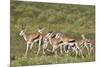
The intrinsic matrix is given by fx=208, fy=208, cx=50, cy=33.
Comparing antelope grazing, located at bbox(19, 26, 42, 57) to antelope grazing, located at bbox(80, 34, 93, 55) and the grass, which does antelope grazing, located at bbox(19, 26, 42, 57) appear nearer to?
the grass

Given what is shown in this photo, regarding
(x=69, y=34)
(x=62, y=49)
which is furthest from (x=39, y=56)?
(x=69, y=34)

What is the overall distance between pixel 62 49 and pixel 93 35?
0.45 metres

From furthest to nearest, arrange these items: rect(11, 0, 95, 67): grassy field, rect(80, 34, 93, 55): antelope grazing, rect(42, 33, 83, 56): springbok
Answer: rect(80, 34, 93, 55): antelope grazing, rect(42, 33, 83, 56): springbok, rect(11, 0, 95, 67): grassy field

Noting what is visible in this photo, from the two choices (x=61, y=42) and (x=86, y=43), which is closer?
(x=61, y=42)

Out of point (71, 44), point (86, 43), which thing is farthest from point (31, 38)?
point (86, 43)

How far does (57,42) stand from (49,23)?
0.77ft

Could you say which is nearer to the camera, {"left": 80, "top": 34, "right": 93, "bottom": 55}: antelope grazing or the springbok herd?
the springbok herd

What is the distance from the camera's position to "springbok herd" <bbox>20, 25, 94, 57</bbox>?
2.27 metres

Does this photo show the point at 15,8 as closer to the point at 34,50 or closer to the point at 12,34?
the point at 12,34

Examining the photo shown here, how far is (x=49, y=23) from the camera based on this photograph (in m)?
2.35

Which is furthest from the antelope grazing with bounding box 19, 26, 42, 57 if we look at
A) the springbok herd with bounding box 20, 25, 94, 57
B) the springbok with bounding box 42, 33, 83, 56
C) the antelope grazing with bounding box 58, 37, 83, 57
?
the antelope grazing with bounding box 58, 37, 83, 57

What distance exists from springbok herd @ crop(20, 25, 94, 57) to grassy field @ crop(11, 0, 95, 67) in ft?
0.14

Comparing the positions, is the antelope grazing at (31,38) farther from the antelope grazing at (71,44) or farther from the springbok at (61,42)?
the antelope grazing at (71,44)

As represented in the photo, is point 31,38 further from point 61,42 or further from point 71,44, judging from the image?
point 71,44
